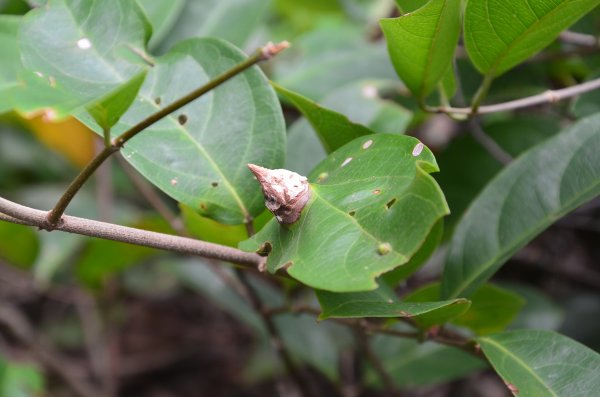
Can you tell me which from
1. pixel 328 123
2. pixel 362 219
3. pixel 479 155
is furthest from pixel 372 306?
pixel 479 155

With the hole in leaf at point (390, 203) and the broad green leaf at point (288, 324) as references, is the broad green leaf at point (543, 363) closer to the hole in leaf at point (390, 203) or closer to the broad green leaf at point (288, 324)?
the hole in leaf at point (390, 203)

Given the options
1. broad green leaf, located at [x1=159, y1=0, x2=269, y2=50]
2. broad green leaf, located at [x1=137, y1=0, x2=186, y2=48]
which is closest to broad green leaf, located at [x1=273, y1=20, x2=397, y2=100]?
broad green leaf, located at [x1=159, y1=0, x2=269, y2=50]

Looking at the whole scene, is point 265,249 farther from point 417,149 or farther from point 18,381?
point 18,381

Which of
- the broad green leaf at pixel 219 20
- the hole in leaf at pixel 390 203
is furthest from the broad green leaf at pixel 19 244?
the hole in leaf at pixel 390 203

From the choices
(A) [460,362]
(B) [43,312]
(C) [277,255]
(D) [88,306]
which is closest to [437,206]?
(C) [277,255]

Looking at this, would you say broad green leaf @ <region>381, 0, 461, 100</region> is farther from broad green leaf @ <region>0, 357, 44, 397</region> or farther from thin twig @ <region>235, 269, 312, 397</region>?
broad green leaf @ <region>0, 357, 44, 397</region>

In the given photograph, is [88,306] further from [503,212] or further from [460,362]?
[503,212]
